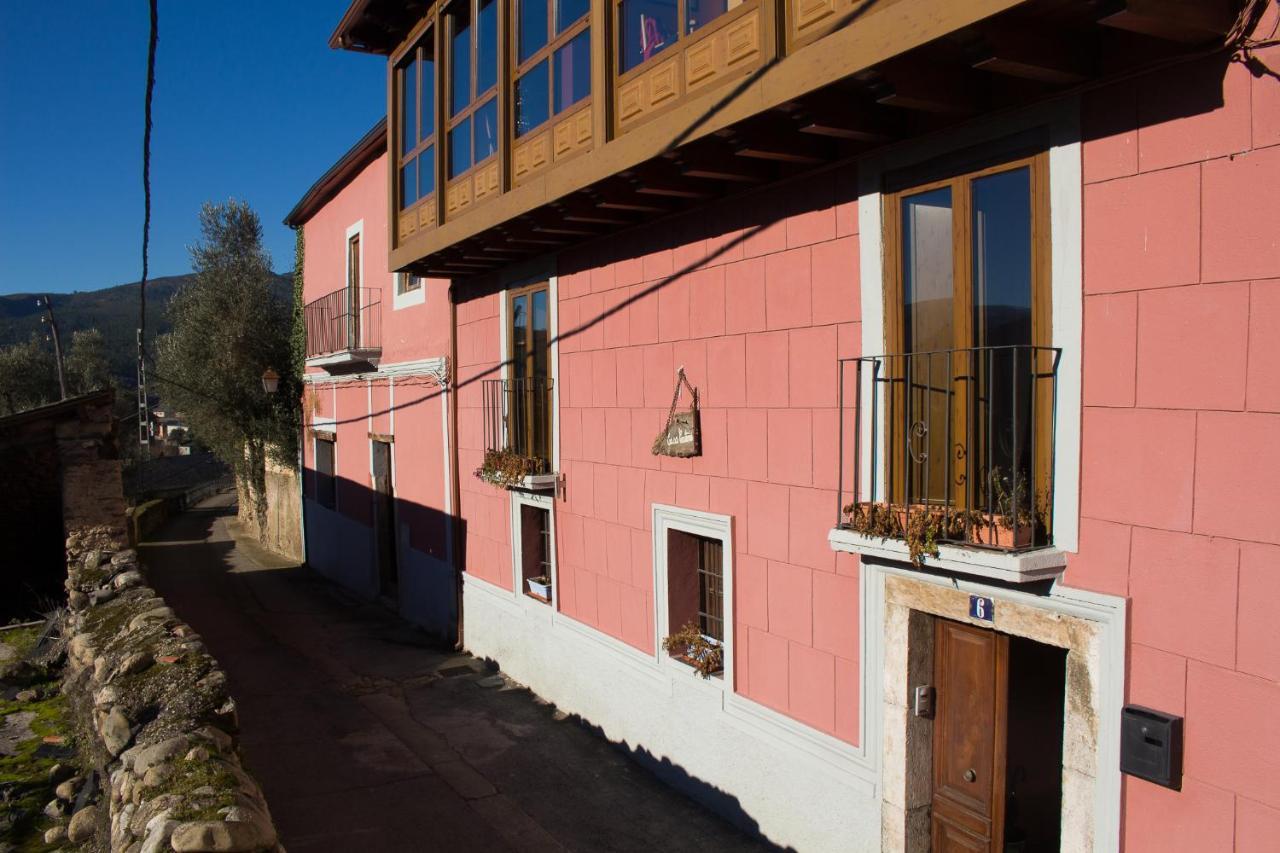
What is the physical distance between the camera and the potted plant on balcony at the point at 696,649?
22.1 ft

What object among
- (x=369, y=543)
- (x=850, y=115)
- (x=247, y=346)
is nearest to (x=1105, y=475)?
(x=850, y=115)

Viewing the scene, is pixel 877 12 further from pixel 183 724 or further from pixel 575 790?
pixel 575 790

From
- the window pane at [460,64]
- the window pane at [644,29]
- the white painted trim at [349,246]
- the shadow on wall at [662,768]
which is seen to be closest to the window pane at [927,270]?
the window pane at [644,29]

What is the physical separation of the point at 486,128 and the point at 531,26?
3.96 feet

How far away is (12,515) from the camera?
11.7 meters

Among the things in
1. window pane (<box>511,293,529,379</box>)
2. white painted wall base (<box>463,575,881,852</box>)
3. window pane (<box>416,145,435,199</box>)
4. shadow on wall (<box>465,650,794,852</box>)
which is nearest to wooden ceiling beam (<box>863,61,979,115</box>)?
white painted wall base (<box>463,575,881,852</box>)

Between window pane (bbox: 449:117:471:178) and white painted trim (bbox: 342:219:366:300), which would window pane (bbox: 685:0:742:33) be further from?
white painted trim (bbox: 342:219:366:300)

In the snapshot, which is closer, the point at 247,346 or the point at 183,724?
the point at 183,724

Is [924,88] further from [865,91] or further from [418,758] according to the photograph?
[418,758]

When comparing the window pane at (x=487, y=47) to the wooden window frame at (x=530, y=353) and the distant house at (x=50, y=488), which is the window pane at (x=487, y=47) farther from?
the distant house at (x=50, y=488)

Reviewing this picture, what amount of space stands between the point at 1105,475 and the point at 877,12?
95.8 inches

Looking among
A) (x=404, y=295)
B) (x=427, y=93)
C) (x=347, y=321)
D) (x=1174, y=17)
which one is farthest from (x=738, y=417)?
(x=347, y=321)

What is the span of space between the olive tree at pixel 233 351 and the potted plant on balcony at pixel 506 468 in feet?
41.7

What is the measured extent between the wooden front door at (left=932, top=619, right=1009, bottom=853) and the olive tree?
18536 millimetres
